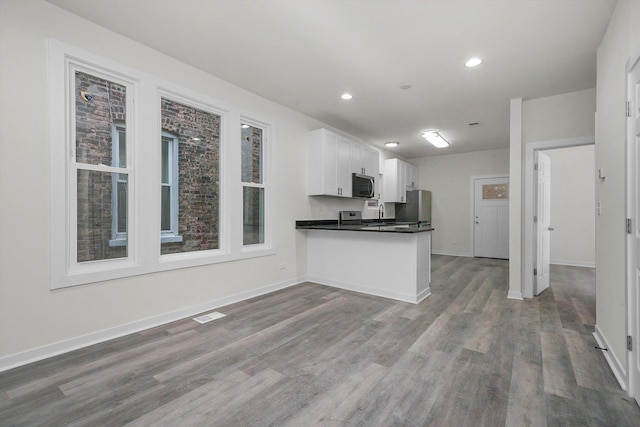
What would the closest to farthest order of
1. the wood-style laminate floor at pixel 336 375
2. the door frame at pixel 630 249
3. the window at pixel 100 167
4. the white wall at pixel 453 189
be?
the wood-style laminate floor at pixel 336 375 → the door frame at pixel 630 249 → the window at pixel 100 167 → the white wall at pixel 453 189

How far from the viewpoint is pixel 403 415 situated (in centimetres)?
167

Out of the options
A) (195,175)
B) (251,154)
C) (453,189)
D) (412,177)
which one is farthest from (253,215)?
(453,189)

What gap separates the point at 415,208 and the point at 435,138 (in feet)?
6.62

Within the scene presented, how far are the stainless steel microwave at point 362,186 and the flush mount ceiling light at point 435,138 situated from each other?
4.56 feet

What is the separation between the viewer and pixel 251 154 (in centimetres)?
412

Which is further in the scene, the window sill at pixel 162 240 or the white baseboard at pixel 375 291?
the white baseboard at pixel 375 291

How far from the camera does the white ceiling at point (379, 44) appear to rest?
7.68ft

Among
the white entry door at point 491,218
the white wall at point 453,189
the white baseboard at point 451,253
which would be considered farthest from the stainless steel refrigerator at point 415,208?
the white entry door at point 491,218

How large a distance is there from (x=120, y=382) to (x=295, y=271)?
9.42 feet

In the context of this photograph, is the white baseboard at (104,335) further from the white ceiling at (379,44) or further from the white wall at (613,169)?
the white wall at (613,169)

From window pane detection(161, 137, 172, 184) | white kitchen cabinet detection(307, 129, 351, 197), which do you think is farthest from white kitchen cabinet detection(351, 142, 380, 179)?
window pane detection(161, 137, 172, 184)

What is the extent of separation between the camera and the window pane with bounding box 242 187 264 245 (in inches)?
159

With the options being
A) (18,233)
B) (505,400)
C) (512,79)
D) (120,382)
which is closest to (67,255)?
(18,233)

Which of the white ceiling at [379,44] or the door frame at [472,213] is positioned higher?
the white ceiling at [379,44]
